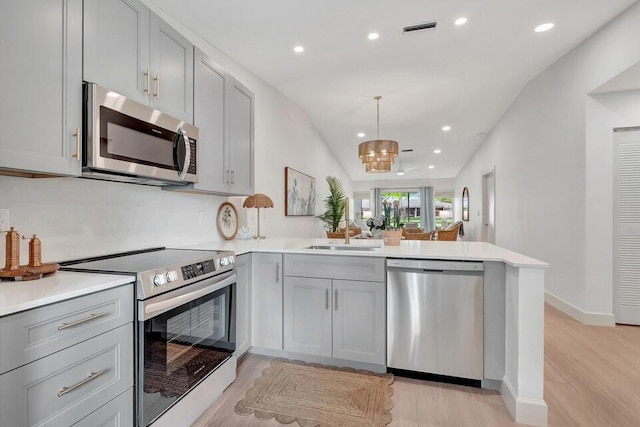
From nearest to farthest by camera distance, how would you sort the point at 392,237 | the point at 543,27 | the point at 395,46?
the point at 392,237 < the point at 543,27 < the point at 395,46

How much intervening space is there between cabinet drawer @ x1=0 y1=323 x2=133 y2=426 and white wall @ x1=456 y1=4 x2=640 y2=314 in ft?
13.6

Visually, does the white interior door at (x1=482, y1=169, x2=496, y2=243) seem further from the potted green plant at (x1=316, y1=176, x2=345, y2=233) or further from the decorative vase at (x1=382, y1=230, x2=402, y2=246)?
the decorative vase at (x1=382, y1=230, x2=402, y2=246)

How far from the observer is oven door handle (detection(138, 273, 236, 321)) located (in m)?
1.39

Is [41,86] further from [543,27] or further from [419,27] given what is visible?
[543,27]

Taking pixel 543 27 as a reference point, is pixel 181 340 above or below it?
below

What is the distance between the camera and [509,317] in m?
1.94

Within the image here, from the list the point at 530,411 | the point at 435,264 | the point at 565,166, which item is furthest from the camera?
the point at 565,166

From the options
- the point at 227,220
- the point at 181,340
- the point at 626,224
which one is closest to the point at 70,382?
the point at 181,340

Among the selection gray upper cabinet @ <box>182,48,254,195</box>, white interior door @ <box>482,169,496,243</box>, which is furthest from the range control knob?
white interior door @ <box>482,169,496,243</box>

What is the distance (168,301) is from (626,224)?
431 centimetres

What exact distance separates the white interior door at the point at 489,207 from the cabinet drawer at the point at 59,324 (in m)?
6.71

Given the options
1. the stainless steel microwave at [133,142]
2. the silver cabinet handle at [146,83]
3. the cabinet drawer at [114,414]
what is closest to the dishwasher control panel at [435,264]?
the stainless steel microwave at [133,142]

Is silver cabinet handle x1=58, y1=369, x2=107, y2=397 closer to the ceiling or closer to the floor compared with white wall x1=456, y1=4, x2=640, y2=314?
closer to the floor

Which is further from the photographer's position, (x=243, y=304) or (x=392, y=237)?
(x=392, y=237)
